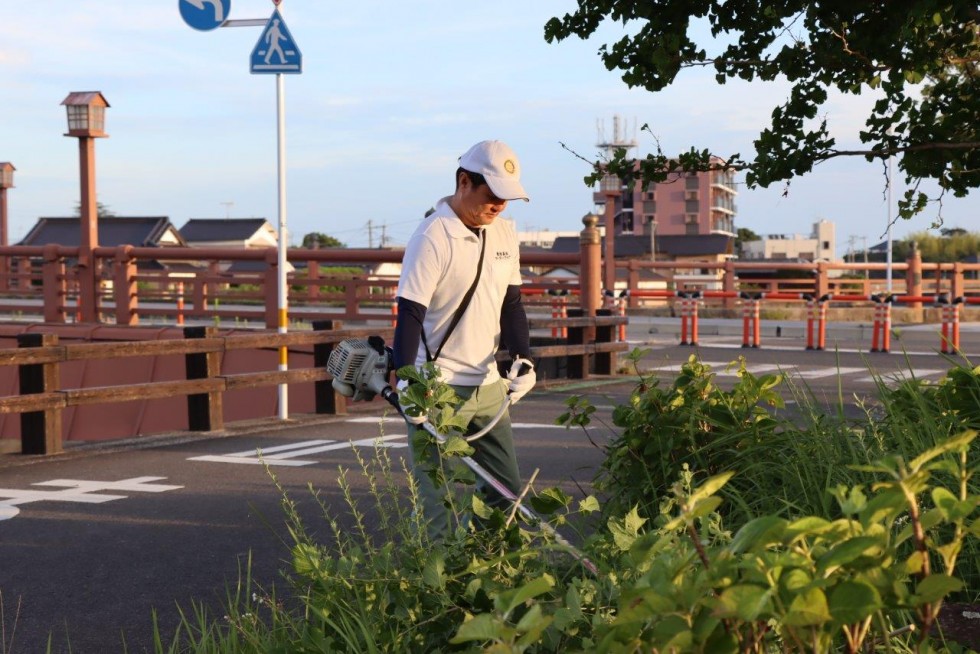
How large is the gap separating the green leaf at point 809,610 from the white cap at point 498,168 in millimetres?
2961

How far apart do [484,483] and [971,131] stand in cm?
353

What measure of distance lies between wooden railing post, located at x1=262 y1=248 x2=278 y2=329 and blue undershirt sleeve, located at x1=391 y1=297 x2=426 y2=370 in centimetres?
1162

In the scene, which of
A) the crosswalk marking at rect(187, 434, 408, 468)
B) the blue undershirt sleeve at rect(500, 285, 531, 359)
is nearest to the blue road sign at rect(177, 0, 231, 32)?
the crosswalk marking at rect(187, 434, 408, 468)

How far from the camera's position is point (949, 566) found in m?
2.06

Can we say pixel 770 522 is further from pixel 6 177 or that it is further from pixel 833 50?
pixel 6 177

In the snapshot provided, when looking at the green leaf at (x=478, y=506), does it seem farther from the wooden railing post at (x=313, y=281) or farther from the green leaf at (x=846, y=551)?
the wooden railing post at (x=313, y=281)

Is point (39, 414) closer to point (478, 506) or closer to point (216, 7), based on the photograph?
point (216, 7)

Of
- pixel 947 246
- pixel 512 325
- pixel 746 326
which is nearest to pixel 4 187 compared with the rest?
pixel 746 326

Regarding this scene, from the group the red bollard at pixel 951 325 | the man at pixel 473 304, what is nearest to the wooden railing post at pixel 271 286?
the red bollard at pixel 951 325

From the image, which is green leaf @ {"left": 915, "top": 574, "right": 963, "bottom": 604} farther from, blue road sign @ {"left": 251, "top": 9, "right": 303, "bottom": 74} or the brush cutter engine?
blue road sign @ {"left": 251, "top": 9, "right": 303, "bottom": 74}

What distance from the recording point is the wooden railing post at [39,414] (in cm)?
1012

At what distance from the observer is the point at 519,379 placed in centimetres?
507

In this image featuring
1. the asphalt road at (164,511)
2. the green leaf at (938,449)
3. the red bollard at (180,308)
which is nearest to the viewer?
the green leaf at (938,449)

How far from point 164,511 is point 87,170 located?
12390 millimetres
